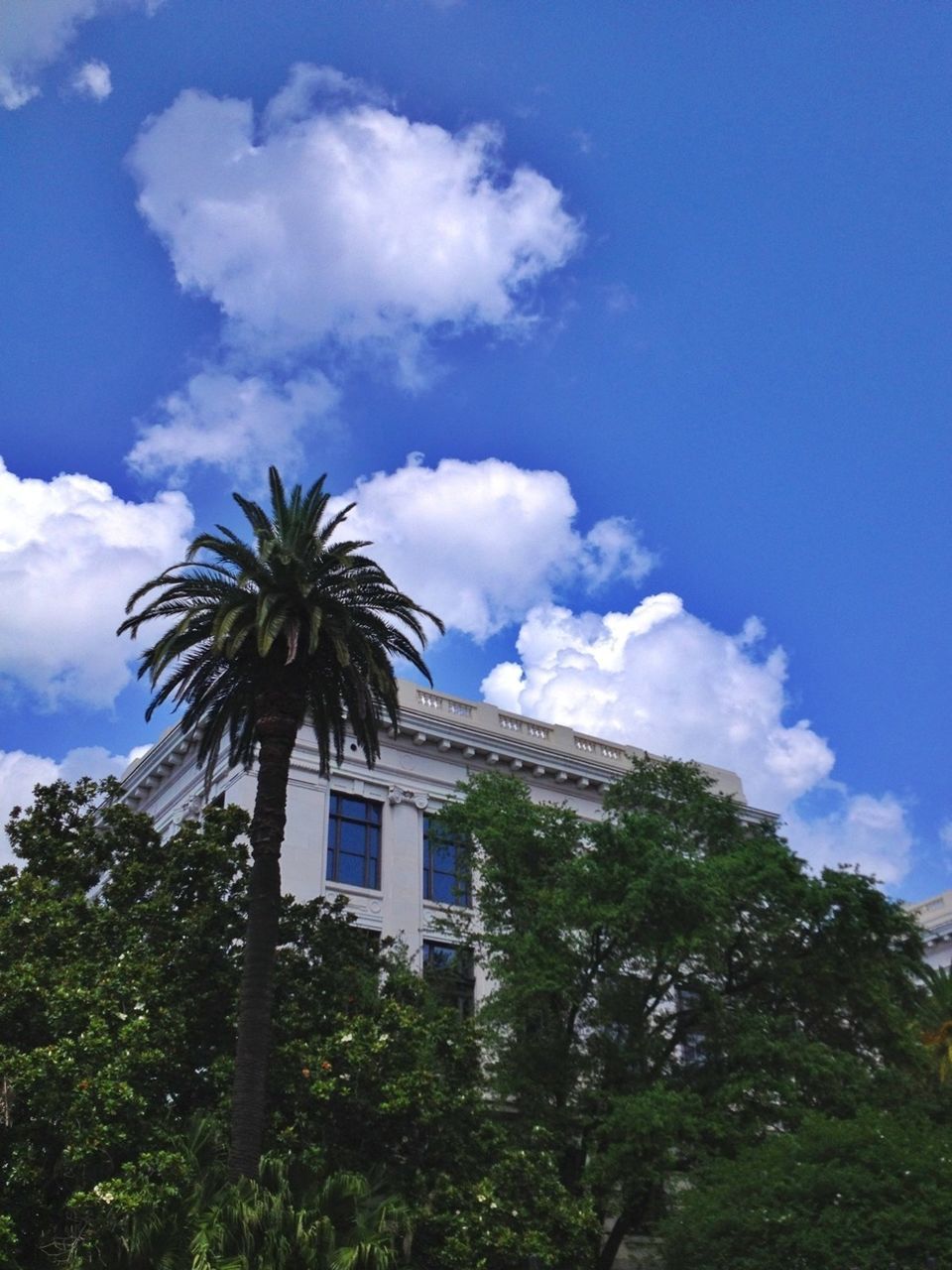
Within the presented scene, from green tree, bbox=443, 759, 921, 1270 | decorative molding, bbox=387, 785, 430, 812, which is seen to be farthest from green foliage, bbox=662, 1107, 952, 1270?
decorative molding, bbox=387, 785, 430, 812

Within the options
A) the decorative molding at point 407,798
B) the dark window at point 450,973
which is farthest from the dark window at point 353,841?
the dark window at point 450,973

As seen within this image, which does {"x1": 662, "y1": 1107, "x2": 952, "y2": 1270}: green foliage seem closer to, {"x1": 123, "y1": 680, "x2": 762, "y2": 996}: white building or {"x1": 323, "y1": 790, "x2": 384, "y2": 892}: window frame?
{"x1": 123, "y1": 680, "x2": 762, "y2": 996}: white building

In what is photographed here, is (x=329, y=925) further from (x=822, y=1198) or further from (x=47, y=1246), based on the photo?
(x=822, y=1198)

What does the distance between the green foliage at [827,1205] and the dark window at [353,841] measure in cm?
1523

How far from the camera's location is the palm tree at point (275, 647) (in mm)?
22719

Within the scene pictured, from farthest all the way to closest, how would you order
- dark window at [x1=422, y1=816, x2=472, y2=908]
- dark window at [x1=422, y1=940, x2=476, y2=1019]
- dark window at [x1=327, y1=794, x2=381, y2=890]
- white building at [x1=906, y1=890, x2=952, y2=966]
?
white building at [x1=906, y1=890, x2=952, y2=966] < dark window at [x1=422, y1=816, x2=472, y2=908] < dark window at [x1=327, y1=794, x2=381, y2=890] < dark window at [x1=422, y1=940, x2=476, y2=1019]

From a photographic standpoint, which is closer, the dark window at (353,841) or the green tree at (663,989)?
the green tree at (663,989)

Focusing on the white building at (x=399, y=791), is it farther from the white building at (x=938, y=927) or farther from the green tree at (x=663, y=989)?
the white building at (x=938, y=927)

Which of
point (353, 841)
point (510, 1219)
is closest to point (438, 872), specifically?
point (353, 841)

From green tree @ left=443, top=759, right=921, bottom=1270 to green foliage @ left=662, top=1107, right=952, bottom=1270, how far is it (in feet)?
6.56

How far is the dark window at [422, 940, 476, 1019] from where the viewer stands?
1251 inches

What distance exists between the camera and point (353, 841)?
121 ft

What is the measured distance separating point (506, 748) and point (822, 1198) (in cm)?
2091

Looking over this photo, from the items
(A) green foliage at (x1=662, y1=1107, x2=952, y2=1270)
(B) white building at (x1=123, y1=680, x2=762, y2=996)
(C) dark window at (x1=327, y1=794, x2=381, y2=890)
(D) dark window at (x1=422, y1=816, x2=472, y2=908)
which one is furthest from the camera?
(D) dark window at (x1=422, y1=816, x2=472, y2=908)
